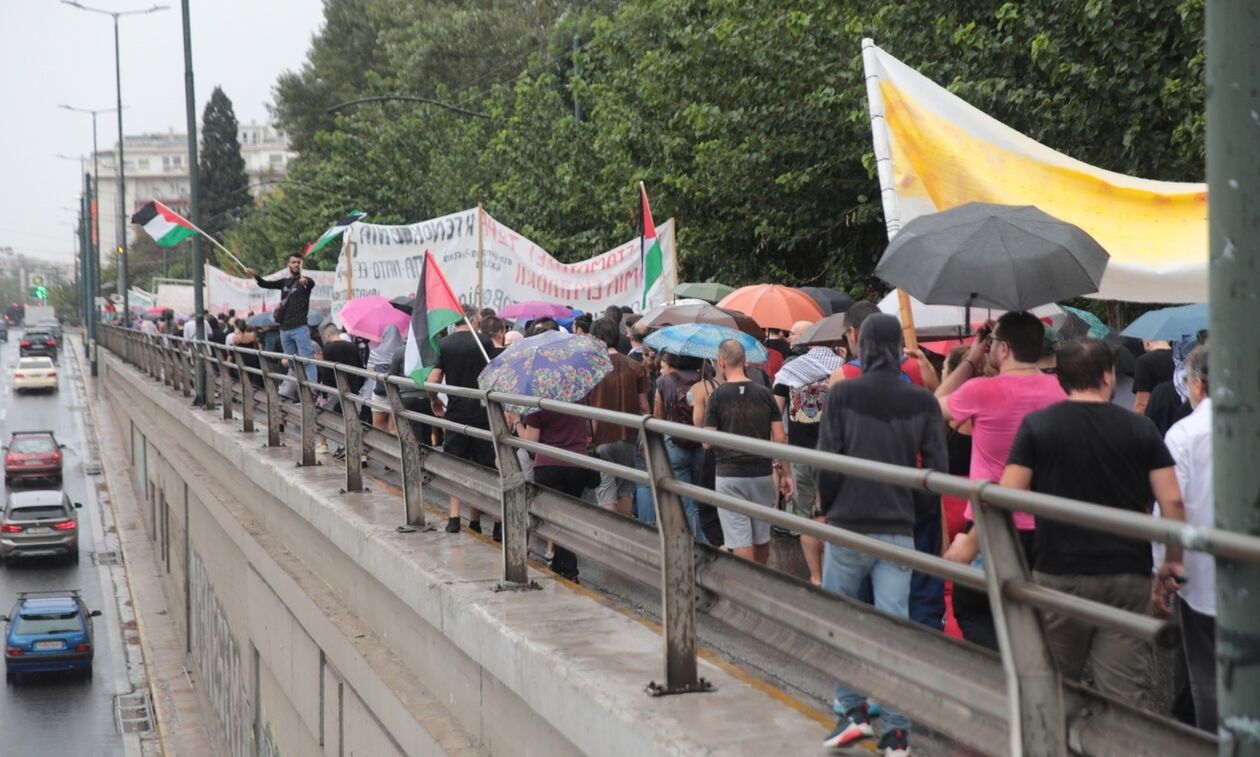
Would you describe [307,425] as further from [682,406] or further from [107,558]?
[107,558]

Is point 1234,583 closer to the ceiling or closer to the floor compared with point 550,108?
closer to the floor

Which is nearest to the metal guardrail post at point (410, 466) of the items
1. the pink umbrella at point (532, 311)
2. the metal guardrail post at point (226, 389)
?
the pink umbrella at point (532, 311)

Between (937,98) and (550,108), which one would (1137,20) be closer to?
(937,98)

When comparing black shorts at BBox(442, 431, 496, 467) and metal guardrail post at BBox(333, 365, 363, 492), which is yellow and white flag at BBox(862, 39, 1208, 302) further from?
metal guardrail post at BBox(333, 365, 363, 492)

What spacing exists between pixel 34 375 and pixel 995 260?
7551 centimetres

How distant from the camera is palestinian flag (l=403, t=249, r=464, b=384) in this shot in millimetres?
10133

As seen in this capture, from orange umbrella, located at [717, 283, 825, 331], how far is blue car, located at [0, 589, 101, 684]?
1670 centimetres

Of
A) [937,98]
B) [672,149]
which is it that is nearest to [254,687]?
[937,98]

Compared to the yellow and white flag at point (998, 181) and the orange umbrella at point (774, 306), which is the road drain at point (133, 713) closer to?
the orange umbrella at point (774, 306)

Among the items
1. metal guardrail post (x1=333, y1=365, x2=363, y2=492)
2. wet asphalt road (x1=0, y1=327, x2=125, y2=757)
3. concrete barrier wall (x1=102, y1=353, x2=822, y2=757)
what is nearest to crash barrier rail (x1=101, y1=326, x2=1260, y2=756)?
concrete barrier wall (x1=102, y1=353, x2=822, y2=757)

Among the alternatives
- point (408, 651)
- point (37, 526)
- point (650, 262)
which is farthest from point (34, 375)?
point (408, 651)

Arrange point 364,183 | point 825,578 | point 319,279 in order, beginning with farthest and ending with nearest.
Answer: point 364,183
point 319,279
point 825,578

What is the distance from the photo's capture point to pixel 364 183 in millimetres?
41406

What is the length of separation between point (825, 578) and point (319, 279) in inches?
924
